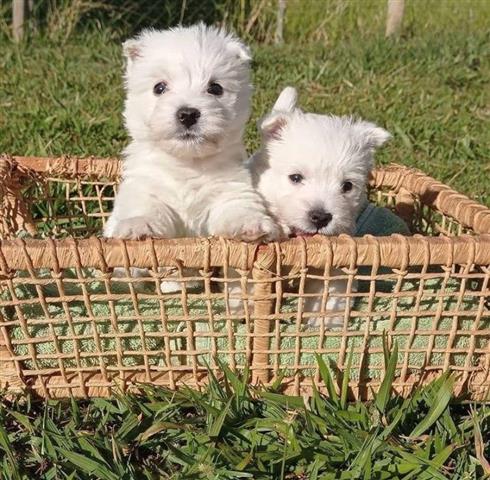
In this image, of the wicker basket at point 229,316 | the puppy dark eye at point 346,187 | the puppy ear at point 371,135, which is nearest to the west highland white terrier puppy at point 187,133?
the wicker basket at point 229,316

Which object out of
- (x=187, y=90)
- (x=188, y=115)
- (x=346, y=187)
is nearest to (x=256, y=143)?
(x=346, y=187)

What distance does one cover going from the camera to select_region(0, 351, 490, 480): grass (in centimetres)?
230

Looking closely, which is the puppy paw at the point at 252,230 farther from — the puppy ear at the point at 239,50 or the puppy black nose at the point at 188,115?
the puppy ear at the point at 239,50

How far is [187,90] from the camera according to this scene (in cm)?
290

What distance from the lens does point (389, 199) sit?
4.07m

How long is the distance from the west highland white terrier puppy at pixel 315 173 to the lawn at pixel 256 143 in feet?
1.65

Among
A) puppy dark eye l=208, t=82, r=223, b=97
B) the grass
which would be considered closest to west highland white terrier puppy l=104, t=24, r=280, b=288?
puppy dark eye l=208, t=82, r=223, b=97

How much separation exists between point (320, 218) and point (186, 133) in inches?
23.8

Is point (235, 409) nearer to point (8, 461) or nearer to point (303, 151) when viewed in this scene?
point (8, 461)

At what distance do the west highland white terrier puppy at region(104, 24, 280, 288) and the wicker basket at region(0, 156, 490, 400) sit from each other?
272 millimetres

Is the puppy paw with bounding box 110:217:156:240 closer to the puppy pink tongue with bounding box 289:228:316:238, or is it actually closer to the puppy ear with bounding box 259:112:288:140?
the puppy pink tongue with bounding box 289:228:316:238

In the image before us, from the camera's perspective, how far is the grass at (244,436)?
2299 mm

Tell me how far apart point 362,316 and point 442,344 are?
1.29ft

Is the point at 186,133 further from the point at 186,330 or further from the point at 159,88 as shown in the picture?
the point at 186,330
